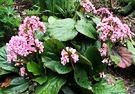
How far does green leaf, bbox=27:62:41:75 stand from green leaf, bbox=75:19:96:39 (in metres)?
0.60

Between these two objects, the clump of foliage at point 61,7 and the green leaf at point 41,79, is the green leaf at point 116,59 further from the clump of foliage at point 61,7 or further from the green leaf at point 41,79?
the clump of foliage at point 61,7

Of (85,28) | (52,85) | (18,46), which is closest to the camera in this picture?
(18,46)

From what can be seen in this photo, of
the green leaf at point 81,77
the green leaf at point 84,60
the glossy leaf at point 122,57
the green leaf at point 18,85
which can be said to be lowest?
the green leaf at point 18,85

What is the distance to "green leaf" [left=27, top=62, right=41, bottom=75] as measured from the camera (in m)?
3.04

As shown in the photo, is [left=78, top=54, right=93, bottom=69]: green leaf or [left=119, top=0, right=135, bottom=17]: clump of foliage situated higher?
[left=119, top=0, right=135, bottom=17]: clump of foliage

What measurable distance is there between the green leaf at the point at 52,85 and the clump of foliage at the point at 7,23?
83 centimetres

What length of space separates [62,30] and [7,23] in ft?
2.41

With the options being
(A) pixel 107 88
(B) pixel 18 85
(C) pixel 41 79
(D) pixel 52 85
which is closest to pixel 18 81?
(B) pixel 18 85

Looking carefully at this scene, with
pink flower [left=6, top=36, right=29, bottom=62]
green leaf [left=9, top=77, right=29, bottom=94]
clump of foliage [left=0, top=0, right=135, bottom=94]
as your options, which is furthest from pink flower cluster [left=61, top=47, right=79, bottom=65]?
green leaf [left=9, top=77, right=29, bottom=94]

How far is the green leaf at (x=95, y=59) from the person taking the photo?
3.18 meters

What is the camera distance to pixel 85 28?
3348mm

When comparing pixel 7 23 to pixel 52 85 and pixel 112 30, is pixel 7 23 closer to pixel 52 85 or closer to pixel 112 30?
pixel 52 85

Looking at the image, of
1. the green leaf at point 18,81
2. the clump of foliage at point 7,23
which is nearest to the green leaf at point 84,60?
the green leaf at point 18,81

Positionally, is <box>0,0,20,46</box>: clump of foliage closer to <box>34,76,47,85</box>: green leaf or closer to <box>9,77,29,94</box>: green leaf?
<box>9,77,29,94</box>: green leaf
